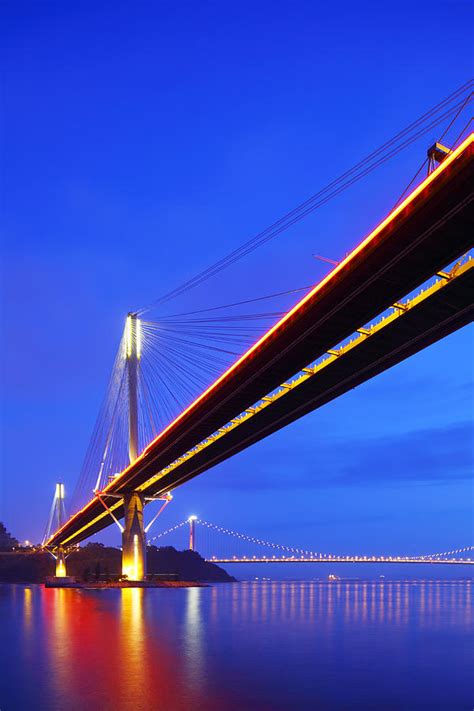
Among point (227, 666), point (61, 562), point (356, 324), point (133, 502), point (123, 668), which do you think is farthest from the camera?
point (61, 562)

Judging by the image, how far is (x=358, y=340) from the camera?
2930 centimetres

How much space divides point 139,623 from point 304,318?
40.9ft

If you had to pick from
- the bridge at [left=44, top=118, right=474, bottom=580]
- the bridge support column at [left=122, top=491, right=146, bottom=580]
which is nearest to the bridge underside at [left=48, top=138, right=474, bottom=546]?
the bridge at [left=44, top=118, right=474, bottom=580]

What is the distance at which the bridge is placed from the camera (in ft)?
65.2

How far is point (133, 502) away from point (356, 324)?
118ft

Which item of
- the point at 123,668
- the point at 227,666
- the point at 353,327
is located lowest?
the point at 227,666

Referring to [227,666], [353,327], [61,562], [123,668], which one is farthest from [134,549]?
[61,562]

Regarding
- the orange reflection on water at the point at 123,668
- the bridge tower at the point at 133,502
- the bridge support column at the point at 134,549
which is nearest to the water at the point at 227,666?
the orange reflection on water at the point at 123,668

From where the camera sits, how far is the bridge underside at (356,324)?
19.9m

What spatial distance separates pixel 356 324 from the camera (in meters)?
27.2

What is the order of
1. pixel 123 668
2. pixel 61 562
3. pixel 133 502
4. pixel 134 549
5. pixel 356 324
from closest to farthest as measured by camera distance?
pixel 123 668, pixel 356 324, pixel 134 549, pixel 133 502, pixel 61 562

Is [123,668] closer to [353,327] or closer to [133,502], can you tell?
[353,327]

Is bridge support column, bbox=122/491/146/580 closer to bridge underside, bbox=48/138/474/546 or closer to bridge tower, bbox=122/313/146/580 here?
bridge tower, bbox=122/313/146/580

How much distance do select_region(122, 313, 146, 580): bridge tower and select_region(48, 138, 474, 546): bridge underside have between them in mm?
5784
